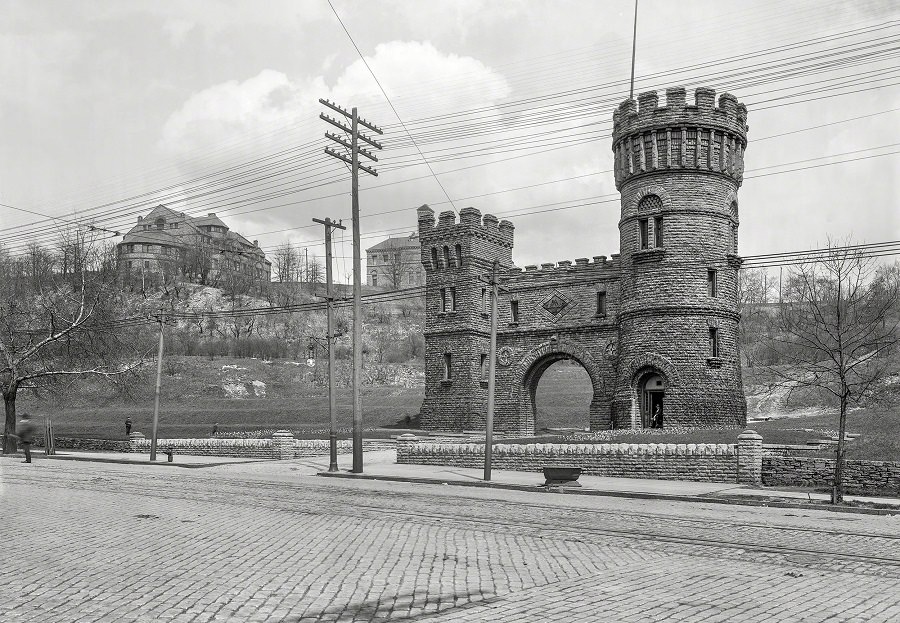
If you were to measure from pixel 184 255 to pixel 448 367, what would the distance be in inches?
3641

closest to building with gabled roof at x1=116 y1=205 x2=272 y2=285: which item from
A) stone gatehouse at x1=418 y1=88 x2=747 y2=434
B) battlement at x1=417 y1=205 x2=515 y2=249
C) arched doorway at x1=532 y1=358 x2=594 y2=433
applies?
arched doorway at x1=532 y1=358 x2=594 y2=433

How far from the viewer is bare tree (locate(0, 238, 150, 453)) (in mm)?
40812

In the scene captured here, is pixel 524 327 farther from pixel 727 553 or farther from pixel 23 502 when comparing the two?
pixel 727 553

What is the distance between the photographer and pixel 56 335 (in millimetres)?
40438

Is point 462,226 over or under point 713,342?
over

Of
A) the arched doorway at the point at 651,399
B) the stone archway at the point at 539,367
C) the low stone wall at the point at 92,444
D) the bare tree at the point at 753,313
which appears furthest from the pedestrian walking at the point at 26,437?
the bare tree at the point at 753,313

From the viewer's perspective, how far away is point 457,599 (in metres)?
8.96

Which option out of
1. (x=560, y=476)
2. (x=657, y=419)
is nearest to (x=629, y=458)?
(x=560, y=476)

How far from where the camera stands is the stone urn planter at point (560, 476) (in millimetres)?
23375

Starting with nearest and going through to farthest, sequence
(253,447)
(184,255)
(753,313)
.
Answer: (253,447) < (753,313) < (184,255)

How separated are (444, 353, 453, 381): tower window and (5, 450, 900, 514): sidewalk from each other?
54.6 ft

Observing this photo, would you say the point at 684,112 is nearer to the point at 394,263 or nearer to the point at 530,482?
the point at 530,482

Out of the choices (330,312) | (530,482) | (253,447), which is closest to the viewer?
(530,482)

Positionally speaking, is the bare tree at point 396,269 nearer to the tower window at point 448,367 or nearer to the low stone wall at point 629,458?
the tower window at point 448,367
